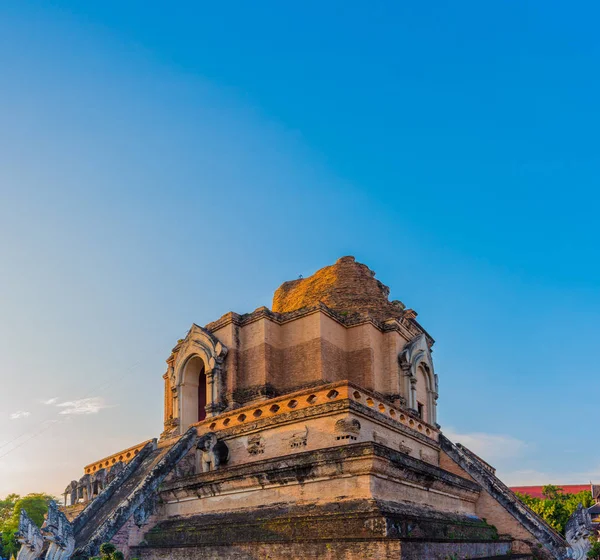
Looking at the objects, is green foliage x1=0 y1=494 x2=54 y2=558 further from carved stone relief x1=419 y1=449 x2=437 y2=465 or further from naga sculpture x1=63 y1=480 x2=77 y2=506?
carved stone relief x1=419 y1=449 x2=437 y2=465

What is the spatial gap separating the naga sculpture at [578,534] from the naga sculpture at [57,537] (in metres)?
11.7

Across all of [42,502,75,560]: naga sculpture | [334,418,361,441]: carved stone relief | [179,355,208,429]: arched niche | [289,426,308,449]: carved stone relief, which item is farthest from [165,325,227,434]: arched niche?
[334,418,361,441]: carved stone relief

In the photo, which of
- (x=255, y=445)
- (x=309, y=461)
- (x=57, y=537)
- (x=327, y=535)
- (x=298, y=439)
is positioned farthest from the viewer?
(x=255, y=445)

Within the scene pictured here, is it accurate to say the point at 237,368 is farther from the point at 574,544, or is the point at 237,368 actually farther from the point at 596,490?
the point at 596,490

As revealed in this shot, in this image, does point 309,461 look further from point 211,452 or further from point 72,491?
point 72,491

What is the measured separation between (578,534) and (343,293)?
1108cm

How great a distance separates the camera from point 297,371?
19.6 meters

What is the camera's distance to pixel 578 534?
15.0 meters

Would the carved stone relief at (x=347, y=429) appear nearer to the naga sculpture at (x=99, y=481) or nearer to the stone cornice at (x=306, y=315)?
the stone cornice at (x=306, y=315)

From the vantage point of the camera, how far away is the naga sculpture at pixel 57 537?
13.0 meters

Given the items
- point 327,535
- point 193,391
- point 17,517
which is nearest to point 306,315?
point 193,391

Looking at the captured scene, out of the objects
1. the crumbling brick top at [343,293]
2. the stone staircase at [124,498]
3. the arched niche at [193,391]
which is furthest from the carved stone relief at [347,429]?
the arched niche at [193,391]

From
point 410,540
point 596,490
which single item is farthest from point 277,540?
point 596,490

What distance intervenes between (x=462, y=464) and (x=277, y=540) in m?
7.63
